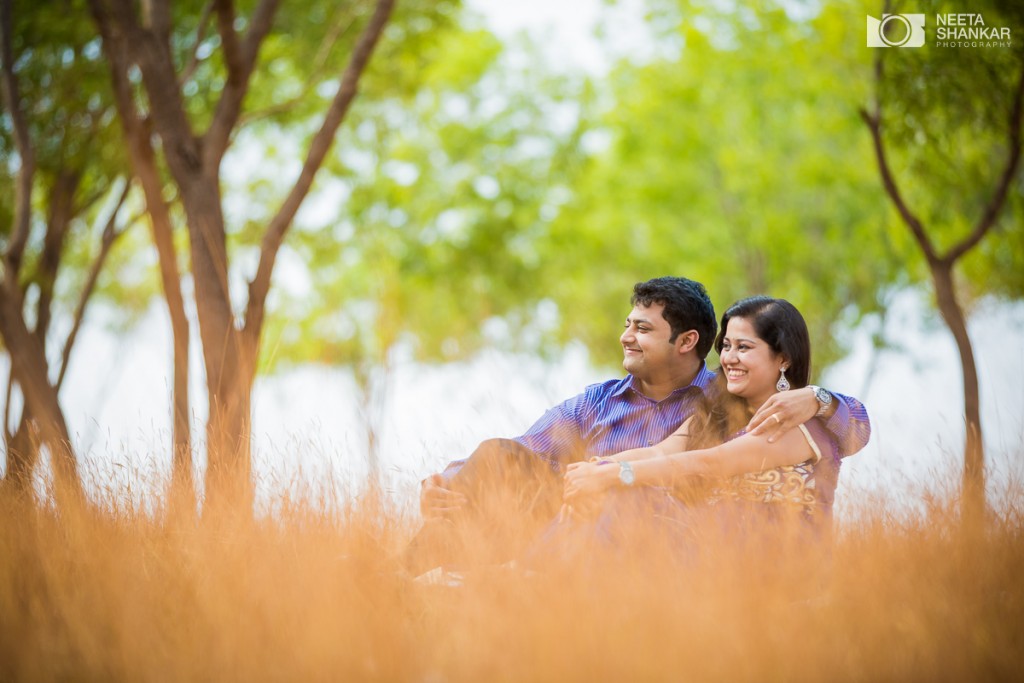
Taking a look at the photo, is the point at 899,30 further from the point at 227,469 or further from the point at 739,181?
the point at 739,181

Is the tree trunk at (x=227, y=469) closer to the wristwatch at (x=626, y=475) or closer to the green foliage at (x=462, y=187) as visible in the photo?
the wristwatch at (x=626, y=475)

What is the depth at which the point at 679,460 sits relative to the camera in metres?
3.23

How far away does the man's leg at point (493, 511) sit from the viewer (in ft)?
10.5

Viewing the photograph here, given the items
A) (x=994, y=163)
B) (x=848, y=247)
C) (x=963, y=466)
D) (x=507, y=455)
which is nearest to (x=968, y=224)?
(x=994, y=163)

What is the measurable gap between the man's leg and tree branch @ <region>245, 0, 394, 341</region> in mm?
2896

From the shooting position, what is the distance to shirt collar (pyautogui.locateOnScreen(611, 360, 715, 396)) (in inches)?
147

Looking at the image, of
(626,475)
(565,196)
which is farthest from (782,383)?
(565,196)

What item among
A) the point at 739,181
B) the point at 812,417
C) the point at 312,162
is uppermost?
the point at 739,181

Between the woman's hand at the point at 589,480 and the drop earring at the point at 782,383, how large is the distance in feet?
2.26

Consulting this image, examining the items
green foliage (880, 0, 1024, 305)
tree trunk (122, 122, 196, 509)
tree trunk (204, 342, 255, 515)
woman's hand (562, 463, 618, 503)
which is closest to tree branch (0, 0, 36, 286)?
tree trunk (122, 122, 196, 509)

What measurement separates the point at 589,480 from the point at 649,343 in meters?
0.71

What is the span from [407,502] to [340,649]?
1.19 metres

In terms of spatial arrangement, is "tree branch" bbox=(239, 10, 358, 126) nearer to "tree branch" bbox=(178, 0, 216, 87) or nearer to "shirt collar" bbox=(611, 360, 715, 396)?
"tree branch" bbox=(178, 0, 216, 87)

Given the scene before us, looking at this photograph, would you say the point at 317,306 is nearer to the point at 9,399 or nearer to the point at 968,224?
the point at 9,399
